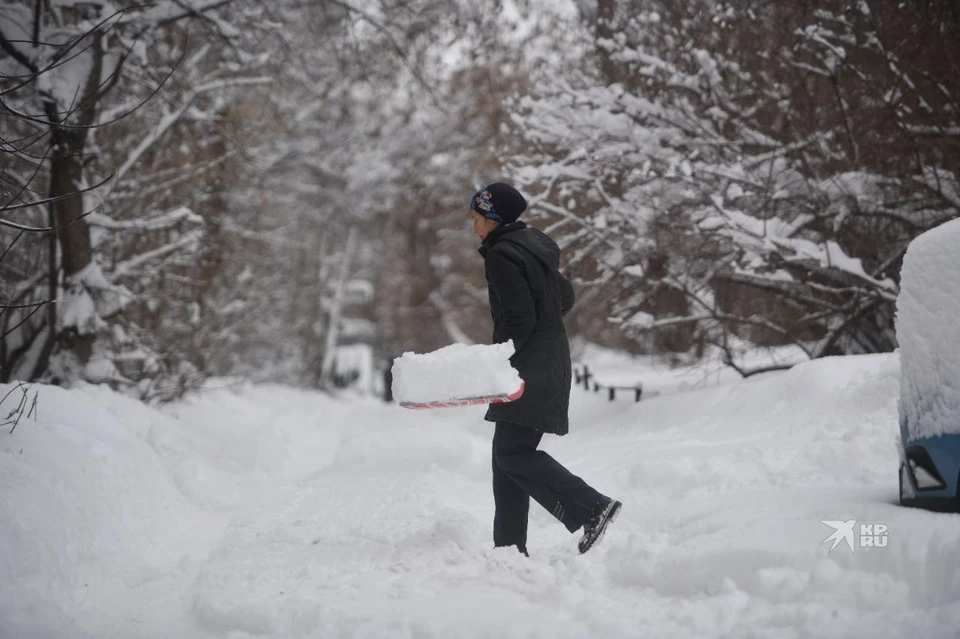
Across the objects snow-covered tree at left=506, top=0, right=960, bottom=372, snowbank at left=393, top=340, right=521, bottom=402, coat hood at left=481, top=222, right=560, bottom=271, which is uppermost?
snow-covered tree at left=506, top=0, right=960, bottom=372

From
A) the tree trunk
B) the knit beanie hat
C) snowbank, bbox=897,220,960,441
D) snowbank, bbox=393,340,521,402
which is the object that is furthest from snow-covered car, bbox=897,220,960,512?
the tree trunk

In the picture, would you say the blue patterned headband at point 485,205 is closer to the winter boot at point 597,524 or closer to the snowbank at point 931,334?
the winter boot at point 597,524

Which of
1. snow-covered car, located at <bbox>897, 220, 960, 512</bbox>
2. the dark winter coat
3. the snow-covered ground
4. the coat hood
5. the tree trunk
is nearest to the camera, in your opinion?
the snow-covered ground

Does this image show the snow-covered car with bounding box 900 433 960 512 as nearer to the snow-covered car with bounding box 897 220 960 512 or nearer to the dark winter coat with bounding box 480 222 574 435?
the snow-covered car with bounding box 897 220 960 512

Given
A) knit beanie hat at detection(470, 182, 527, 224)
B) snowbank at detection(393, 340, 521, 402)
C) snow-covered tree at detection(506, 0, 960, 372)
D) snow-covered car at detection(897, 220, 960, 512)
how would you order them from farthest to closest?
1. snow-covered tree at detection(506, 0, 960, 372)
2. knit beanie hat at detection(470, 182, 527, 224)
3. snowbank at detection(393, 340, 521, 402)
4. snow-covered car at detection(897, 220, 960, 512)

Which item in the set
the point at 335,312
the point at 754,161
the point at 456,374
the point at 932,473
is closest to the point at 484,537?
the point at 456,374

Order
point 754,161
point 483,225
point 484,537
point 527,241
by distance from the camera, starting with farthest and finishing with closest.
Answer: point 754,161, point 484,537, point 483,225, point 527,241

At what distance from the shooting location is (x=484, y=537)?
4426mm

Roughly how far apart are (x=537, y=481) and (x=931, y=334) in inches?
68.9

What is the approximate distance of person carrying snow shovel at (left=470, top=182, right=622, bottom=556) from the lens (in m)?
3.74

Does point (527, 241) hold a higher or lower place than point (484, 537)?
higher

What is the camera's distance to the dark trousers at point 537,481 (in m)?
3.79

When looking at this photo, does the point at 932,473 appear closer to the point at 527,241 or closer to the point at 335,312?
the point at 527,241

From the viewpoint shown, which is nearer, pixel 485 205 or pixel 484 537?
pixel 485 205
